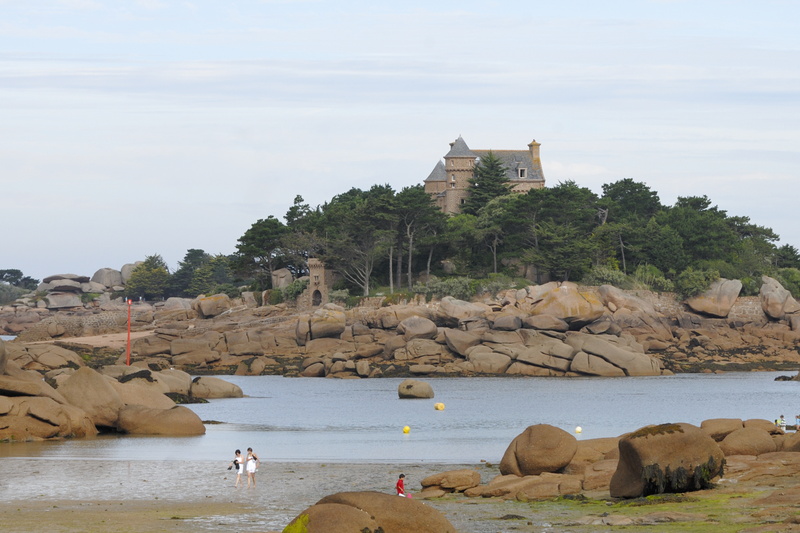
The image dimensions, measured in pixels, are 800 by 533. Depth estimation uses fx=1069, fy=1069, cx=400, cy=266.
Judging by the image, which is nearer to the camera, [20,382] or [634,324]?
[20,382]

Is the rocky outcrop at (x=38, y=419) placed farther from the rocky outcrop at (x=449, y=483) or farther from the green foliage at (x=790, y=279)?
the green foliage at (x=790, y=279)

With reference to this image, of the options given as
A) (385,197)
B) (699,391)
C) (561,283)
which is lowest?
(699,391)

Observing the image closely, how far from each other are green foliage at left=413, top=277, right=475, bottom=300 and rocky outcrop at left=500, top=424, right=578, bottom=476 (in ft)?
188

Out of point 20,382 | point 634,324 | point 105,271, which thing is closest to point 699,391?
point 634,324

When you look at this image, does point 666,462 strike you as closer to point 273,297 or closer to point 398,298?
point 398,298

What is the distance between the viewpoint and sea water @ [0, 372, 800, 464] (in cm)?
3425

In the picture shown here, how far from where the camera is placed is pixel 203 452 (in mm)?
33469

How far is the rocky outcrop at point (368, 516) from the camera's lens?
49.3 feet

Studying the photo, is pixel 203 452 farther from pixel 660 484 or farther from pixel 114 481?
pixel 660 484

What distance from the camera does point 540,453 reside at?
25828mm

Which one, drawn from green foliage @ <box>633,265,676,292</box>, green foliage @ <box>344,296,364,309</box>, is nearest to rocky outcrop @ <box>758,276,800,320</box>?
green foliage @ <box>633,265,676,292</box>

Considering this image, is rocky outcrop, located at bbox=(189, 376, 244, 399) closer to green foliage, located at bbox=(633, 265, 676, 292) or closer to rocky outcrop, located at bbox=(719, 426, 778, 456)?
rocky outcrop, located at bbox=(719, 426, 778, 456)

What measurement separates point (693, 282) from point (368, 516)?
7446 centimetres

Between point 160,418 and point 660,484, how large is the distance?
2030 centimetres
